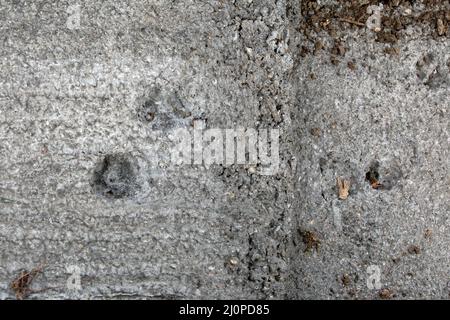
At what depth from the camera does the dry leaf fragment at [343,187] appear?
5.39 ft

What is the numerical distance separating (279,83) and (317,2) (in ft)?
0.83

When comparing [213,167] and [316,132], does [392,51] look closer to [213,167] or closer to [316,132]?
[316,132]

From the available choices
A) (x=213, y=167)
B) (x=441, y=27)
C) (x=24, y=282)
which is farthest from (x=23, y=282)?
(x=441, y=27)

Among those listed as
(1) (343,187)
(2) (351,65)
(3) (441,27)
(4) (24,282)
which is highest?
(3) (441,27)

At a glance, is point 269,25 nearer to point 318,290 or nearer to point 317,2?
point 317,2

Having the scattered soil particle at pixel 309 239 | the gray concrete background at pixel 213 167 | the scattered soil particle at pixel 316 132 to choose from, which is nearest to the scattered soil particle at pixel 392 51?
the gray concrete background at pixel 213 167

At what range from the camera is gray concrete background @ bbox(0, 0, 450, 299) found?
1.53 meters

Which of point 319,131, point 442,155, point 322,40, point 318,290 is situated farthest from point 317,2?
point 318,290

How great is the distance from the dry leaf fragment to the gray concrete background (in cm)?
2

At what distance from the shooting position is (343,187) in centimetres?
164

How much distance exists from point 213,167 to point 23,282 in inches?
23.7

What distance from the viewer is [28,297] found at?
1.56 meters

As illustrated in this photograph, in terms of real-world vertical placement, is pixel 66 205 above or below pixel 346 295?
above

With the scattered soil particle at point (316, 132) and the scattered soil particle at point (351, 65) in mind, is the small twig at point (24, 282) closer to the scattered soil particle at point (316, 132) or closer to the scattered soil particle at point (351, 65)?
the scattered soil particle at point (316, 132)
